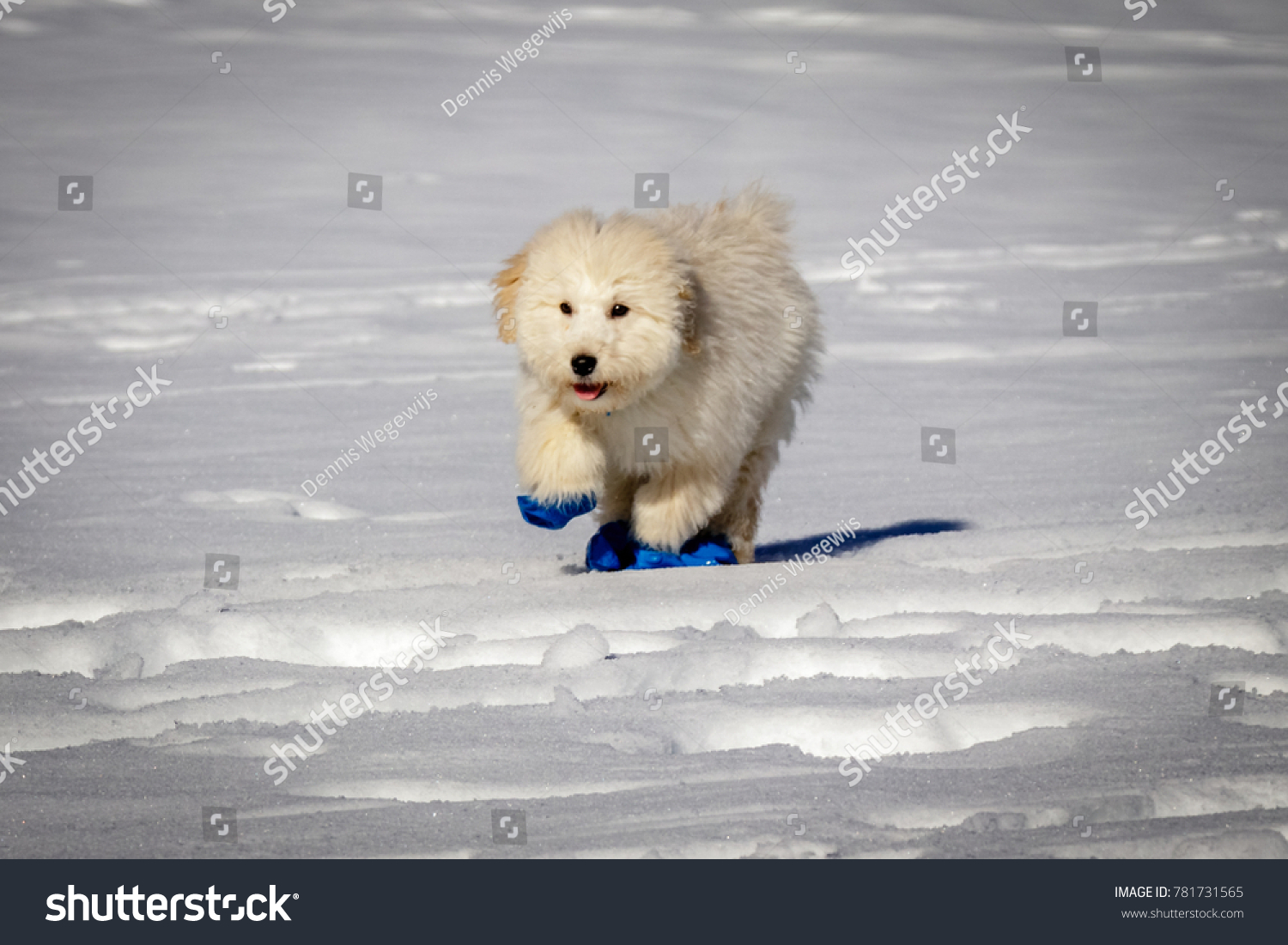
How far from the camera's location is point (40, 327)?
30.4ft

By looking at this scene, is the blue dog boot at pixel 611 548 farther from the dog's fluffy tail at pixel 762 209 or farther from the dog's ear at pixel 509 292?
the dog's fluffy tail at pixel 762 209

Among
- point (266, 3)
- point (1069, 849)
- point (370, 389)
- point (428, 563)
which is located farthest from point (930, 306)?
point (266, 3)

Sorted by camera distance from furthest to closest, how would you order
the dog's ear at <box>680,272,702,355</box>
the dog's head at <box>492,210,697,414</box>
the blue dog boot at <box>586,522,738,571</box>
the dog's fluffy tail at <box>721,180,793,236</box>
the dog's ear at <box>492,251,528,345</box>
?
the dog's fluffy tail at <box>721,180,793,236</box>, the blue dog boot at <box>586,522,738,571</box>, the dog's ear at <box>492,251,528,345</box>, the dog's ear at <box>680,272,702,355</box>, the dog's head at <box>492,210,697,414</box>

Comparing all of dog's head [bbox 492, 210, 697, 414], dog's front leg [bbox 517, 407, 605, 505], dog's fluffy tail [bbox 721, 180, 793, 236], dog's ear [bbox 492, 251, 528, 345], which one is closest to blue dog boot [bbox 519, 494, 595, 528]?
dog's front leg [bbox 517, 407, 605, 505]

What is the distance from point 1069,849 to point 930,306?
779 cm

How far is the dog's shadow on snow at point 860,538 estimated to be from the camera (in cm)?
481

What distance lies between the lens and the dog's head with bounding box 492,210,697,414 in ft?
12.1

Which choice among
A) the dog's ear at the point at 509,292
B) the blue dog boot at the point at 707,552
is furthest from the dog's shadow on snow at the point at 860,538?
the dog's ear at the point at 509,292

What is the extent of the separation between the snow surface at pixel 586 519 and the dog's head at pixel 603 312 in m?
0.67

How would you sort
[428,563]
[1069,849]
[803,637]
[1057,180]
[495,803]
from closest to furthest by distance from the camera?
[1069,849] → [495,803] → [803,637] → [428,563] → [1057,180]

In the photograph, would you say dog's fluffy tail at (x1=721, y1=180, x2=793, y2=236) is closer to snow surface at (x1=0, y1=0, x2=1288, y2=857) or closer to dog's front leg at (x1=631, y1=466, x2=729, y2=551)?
dog's front leg at (x1=631, y1=466, x2=729, y2=551)

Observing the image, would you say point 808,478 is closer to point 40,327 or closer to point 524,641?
point 524,641

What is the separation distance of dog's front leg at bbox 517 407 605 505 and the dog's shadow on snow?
3.18ft

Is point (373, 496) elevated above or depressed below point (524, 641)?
above
